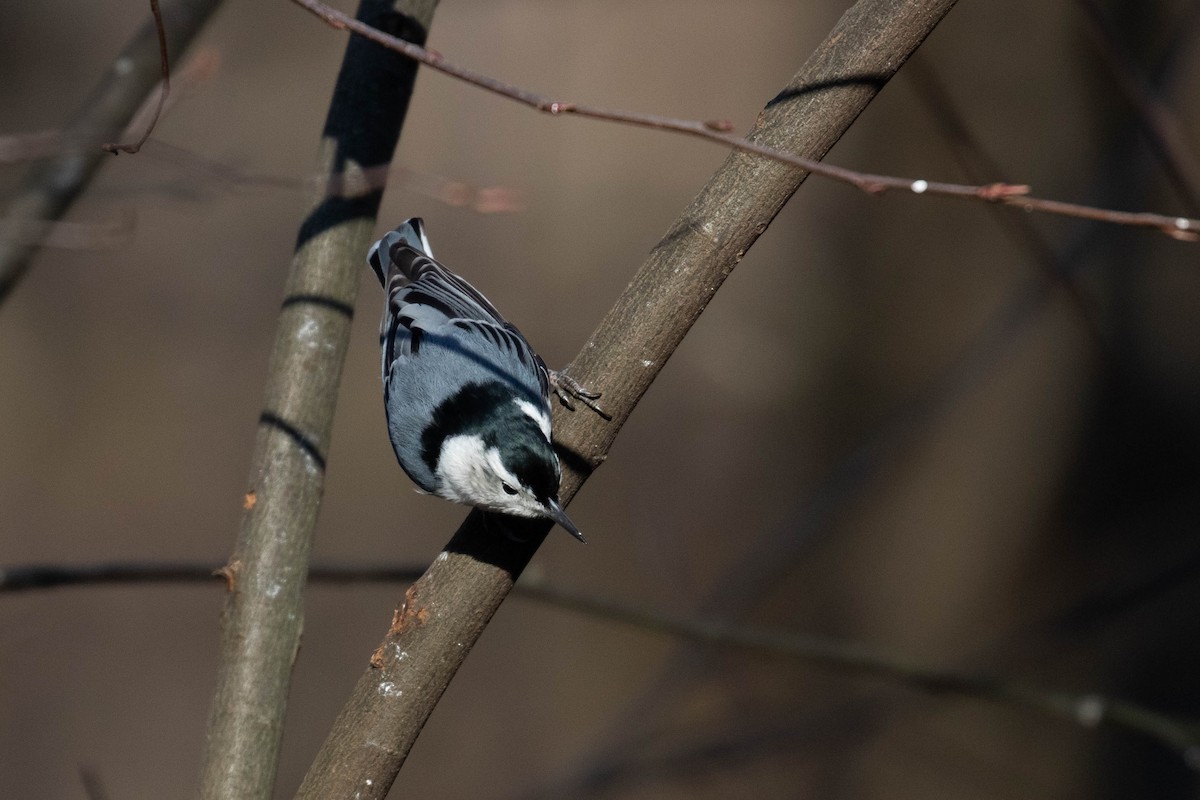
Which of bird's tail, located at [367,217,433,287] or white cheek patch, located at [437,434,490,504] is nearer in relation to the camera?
white cheek patch, located at [437,434,490,504]

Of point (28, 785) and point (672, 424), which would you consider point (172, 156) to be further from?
point (28, 785)

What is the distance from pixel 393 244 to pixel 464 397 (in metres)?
0.75

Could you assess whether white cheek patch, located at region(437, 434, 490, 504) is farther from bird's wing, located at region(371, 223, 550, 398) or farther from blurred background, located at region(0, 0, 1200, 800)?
blurred background, located at region(0, 0, 1200, 800)

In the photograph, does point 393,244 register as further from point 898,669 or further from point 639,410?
point 639,410

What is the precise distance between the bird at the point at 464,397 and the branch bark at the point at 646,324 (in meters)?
0.16

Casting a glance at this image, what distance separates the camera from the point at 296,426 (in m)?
1.80

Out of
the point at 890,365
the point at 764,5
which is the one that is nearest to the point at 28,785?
the point at 890,365

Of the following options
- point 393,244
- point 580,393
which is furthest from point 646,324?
point 393,244

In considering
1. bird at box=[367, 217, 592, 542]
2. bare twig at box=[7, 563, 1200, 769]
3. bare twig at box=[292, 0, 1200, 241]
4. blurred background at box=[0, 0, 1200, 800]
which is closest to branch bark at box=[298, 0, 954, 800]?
bird at box=[367, 217, 592, 542]

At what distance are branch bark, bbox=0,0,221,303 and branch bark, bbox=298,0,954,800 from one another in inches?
50.3

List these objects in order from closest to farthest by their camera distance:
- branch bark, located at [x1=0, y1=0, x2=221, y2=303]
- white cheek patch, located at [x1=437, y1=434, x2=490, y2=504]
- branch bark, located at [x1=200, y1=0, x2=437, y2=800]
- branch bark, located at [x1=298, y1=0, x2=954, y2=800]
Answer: branch bark, located at [x1=298, y1=0, x2=954, y2=800] < branch bark, located at [x1=200, y1=0, x2=437, y2=800] < white cheek patch, located at [x1=437, y1=434, x2=490, y2=504] < branch bark, located at [x1=0, y1=0, x2=221, y2=303]

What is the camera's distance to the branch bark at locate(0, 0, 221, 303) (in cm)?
217

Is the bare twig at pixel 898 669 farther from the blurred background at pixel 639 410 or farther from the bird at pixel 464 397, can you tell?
the blurred background at pixel 639 410

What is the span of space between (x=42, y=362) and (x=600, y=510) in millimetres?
2925
